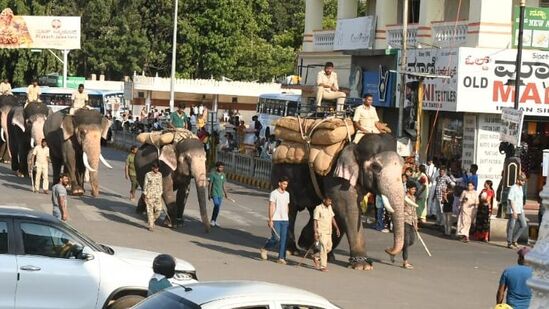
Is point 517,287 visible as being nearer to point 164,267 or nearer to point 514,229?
point 164,267

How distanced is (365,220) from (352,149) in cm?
816

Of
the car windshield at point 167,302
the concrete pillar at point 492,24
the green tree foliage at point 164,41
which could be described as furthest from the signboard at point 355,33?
the green tree foliage at point 164,41

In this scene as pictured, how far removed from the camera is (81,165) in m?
30.5

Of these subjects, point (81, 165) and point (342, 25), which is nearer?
point (81, 165)

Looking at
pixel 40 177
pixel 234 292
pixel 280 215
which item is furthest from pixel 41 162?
pixel 234 292

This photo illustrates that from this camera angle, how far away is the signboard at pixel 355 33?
129 feet

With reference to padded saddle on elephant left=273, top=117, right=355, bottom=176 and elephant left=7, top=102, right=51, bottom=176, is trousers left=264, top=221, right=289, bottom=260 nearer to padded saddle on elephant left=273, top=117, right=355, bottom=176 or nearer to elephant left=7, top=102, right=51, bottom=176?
padded saddle on elephant left=273, top=117, right=355, bottom=176

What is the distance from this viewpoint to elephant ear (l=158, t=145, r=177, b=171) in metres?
25.2

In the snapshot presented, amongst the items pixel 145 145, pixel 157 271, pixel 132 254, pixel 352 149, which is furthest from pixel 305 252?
pixel 157 271

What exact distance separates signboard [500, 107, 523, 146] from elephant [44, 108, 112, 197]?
10.0 metres

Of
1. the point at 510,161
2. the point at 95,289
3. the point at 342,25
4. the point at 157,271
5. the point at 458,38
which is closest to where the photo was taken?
the point at 157,271

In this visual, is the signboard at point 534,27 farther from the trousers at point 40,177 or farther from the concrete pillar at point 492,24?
the trousers at point 40,177

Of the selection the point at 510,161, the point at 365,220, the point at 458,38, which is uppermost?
the point at 458,38

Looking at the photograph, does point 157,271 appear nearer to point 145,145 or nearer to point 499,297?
point 499,297
